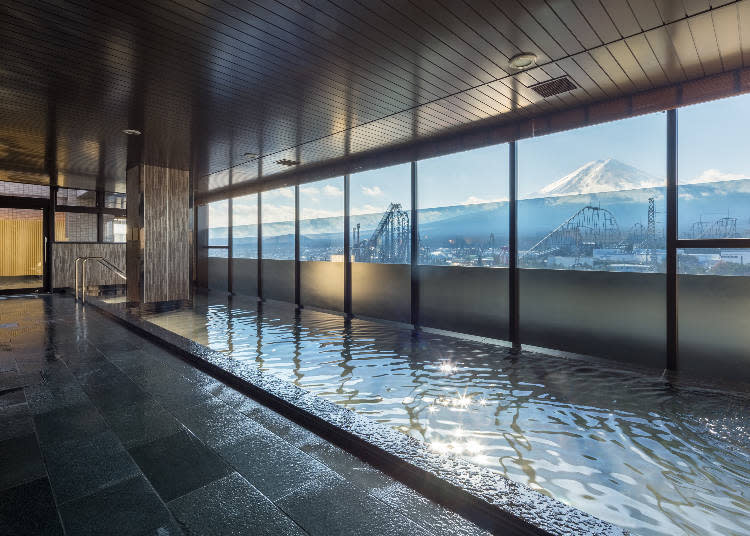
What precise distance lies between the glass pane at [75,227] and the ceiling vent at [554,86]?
11141 mm

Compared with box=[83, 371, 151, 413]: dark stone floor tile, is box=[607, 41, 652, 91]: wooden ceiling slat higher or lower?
higher

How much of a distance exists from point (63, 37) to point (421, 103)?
3.22 m

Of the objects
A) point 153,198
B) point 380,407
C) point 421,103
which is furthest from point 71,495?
point 153,198

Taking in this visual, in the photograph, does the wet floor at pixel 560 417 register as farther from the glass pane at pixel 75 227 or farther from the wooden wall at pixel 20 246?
the wooden wall at pixel 20 246

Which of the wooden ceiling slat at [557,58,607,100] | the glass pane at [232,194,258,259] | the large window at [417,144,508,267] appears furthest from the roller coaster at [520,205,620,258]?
the glass pane at [232,194,258,259]

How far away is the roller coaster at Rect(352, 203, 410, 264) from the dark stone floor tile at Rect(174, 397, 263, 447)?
4.51m

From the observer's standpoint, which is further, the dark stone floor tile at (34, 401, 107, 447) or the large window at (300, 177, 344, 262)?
the large window at (300, 177, 344, 262)

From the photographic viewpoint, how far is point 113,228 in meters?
10.9

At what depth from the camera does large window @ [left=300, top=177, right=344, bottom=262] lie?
25.9 ft

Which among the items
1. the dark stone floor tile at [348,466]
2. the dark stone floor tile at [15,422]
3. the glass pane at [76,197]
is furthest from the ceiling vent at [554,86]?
the glass pane at [76,197]

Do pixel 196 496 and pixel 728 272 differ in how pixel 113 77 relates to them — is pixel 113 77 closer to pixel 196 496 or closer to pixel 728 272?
pixel 196 496

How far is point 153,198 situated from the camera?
25.1 feet

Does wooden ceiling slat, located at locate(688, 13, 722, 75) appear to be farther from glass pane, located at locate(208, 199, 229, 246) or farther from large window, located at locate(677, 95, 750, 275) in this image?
glass pane, located at locate(208, 199, 229, 246)

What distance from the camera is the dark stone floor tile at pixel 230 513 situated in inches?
58.3
